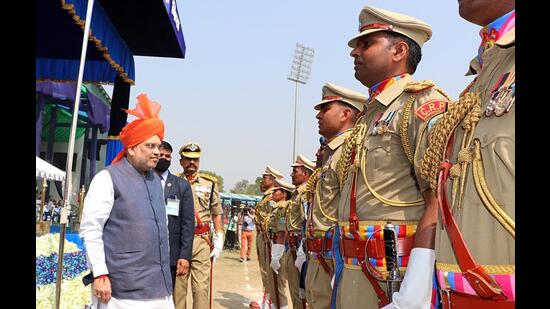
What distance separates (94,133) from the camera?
82.4 ft

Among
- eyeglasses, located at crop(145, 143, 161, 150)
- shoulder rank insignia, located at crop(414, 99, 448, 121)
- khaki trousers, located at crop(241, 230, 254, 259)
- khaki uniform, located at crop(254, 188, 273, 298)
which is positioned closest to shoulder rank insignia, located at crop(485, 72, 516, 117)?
shoulder rank insignia, located at crop(414, 99, 448, 121)

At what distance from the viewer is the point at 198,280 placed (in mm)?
6223

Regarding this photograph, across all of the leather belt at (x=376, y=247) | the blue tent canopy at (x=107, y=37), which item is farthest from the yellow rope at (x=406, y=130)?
the blue tent canopy at (x=107, y=37)

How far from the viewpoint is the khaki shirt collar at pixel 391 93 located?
277cm

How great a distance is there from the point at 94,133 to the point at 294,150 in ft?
31.6

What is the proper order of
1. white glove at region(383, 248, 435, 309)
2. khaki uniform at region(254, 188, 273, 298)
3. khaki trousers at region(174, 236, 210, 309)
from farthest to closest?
khaki uniform at region(254, 188, 273, 298) < khaki trousers at region(174, 236, 210, 309) < white glove at region(383, 248, 435, 309)

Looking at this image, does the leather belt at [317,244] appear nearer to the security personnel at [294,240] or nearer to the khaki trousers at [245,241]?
the security personnel at [294,240]

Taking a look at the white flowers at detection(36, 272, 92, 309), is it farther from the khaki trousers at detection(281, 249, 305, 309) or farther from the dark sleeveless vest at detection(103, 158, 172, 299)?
the khaki trousers at detection(281, 249, 305, 309)

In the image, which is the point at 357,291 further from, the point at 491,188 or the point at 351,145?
the point at 491,188

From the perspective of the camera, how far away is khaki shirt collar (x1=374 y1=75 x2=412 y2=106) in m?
2.77

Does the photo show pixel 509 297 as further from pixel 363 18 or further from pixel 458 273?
pixel 363 18

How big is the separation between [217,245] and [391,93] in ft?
15.1

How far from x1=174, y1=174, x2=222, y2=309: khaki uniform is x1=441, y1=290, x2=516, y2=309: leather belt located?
477 centimetres

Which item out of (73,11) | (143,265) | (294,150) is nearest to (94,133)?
(294,150)
